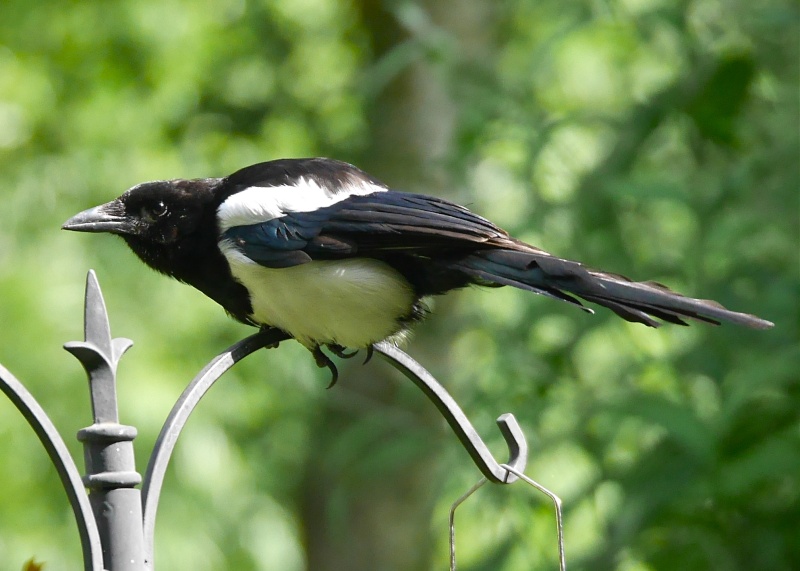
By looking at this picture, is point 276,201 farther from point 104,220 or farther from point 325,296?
point 104,220

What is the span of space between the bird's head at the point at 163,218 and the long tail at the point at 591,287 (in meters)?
0.70

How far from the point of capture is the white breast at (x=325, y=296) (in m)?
2.40

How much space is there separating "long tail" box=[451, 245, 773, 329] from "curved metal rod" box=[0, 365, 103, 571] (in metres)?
0.90

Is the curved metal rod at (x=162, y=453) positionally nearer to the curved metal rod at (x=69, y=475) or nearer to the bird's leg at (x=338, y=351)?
the curved metal rod at (x=69, y=475)

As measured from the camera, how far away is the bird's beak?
228 centimetres

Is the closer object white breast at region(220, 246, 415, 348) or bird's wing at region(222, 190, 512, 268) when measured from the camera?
bird's wing at region(222, 190, 512, 268)

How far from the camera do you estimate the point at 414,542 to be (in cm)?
528

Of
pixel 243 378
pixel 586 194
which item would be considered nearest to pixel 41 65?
pixel 243 378

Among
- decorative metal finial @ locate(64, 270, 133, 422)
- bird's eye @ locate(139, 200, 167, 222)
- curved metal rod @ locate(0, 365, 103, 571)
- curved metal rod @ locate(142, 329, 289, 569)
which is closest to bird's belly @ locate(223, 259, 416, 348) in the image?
bird's eye @ locate(139, 200, 167, 222)

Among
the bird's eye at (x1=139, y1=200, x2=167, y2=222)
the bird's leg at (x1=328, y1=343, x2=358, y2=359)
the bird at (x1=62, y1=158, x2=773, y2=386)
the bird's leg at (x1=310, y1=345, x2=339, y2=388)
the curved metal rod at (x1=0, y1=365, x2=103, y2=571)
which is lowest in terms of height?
the curved metal rod at (x1=0, y1=365, x2=103, y2=571)

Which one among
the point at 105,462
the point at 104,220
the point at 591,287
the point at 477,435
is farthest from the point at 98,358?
the point at 104,220

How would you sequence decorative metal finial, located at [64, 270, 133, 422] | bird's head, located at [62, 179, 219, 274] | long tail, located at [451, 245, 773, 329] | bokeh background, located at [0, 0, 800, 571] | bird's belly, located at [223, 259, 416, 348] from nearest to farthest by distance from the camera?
decorative metal finial, located at [64, 270, 133, 422]
long tail, located at [451, 245, 773, 329]
bird's belly, located at [223, 259, 416, 348]
bird's head, located at [62, 179, 219, 274]
bokeh background, located at [0, 0, 800, 571]

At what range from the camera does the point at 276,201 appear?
2508 mm

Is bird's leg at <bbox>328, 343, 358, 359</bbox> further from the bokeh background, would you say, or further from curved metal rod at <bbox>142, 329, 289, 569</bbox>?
curved metal rod at <bbox>142, 329, 289, 569</bbox>
